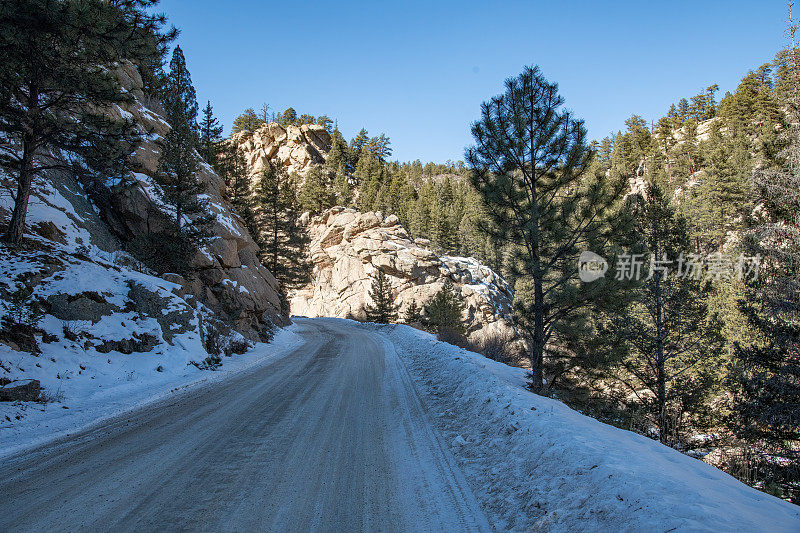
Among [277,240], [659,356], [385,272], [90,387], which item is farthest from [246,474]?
[385,272]

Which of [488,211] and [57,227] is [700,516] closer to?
[488,211]

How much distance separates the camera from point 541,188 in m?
10.6

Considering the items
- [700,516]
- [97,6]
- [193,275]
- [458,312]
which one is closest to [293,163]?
[458,312]

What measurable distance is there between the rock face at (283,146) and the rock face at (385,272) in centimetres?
3020

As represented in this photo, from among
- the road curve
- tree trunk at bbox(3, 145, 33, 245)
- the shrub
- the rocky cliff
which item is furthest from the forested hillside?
tree trunk at bbox(3, 145, 33, 245)

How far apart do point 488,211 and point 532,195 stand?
1412mm

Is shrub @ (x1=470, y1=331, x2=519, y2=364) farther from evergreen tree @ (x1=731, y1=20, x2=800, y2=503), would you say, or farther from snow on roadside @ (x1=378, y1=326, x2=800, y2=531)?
snow on roadside @ (x1=378, y1=326, x2=800, y2=531)

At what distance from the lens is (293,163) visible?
81.3 meters

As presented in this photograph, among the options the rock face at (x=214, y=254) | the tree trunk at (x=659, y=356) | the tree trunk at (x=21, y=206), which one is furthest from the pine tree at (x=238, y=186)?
the tree trunk at (x=659, y=356)

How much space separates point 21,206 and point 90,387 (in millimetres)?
5987

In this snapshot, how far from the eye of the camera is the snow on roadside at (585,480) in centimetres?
249

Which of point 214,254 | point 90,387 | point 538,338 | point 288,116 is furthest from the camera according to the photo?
point 288,116

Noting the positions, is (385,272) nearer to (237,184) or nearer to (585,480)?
(237,184)

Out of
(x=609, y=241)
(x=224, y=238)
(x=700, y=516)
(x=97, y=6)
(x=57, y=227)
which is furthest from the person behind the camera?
(x=224, y=238)
